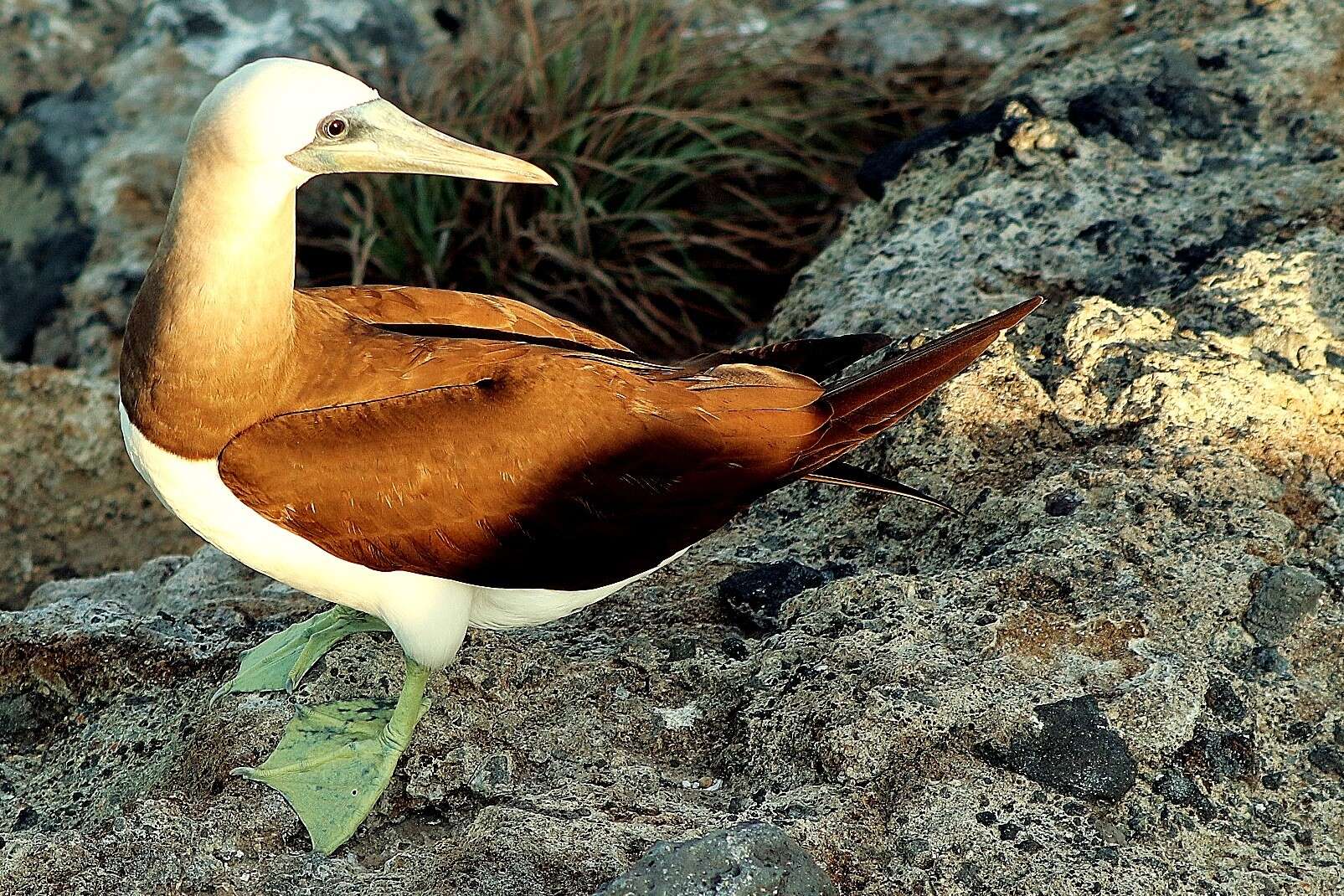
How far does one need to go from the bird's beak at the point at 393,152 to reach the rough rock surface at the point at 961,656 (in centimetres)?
109

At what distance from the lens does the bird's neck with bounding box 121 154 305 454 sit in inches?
104

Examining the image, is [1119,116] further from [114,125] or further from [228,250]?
[114,125]

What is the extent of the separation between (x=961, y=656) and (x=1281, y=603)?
0.70m

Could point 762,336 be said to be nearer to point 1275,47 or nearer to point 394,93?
point 1275,47

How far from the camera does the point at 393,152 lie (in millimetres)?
2674

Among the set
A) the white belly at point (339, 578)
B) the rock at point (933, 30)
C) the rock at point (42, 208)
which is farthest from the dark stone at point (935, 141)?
the rock at point (42, 208)

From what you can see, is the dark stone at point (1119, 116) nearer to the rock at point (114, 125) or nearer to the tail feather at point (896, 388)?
the tail feather at point (896, 388)

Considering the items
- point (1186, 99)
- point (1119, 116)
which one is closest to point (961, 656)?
point (1119, 116)

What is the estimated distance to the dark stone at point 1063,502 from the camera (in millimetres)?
3244

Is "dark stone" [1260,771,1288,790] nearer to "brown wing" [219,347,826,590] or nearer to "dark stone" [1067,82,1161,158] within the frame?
"brown wing" [219,347,826,590]

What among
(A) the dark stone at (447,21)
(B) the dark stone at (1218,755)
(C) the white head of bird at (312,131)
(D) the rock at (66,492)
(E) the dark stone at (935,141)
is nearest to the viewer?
(C) the white head of bird at (312,131)

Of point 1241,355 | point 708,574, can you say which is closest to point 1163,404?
point 1241,355

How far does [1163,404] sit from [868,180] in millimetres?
1431

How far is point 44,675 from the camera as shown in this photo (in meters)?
3.28
